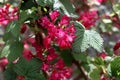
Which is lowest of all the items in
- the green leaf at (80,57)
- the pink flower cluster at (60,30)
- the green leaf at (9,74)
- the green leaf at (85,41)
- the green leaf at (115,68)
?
the green leaf at (80,57)

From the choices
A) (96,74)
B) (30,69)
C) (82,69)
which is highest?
(30,69)

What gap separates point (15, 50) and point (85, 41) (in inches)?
13.2

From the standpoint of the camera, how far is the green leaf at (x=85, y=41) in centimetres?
153

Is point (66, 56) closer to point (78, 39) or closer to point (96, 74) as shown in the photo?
point (96, 74)

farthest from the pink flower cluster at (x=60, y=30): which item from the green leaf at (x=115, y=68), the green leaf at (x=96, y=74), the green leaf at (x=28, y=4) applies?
the green leaf at (x=96, y=74)

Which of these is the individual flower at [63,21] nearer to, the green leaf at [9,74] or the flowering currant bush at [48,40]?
the flowering currant bush at [48,40]

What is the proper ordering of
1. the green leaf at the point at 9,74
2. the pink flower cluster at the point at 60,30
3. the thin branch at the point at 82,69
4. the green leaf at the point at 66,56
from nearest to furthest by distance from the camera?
the pink flower cluster at the point at 60,30 → the green leaf at the point at 9,74 → the green leaf at the point at 66,56 → the thin branch at the point at 82,69

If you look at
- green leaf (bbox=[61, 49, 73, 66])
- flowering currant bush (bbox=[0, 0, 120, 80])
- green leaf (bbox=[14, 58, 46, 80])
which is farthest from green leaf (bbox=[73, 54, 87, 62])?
green leaf (bbox=[14, 58, 46, 80])

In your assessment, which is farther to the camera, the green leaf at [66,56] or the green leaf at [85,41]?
the green leaf at [66,56]

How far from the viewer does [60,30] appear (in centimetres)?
149

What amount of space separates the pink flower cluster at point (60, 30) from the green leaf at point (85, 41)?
1.5 inches

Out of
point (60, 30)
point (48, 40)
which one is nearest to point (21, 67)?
point (48, 40)

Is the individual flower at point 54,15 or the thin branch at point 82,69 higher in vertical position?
the individual flower at point 54,15

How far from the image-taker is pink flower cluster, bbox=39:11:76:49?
1458mm
